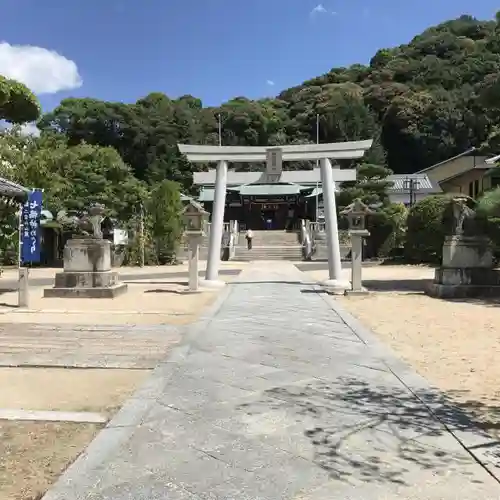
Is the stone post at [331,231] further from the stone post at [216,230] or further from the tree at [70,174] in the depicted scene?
the tree at [70,174]

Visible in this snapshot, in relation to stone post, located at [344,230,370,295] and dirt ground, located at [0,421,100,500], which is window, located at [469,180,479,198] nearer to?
stone post, located at [344,230,370,295]

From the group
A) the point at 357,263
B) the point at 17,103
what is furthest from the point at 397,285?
the point at 17,103

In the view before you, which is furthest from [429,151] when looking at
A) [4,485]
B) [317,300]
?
[4,485]

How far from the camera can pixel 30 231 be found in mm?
11586

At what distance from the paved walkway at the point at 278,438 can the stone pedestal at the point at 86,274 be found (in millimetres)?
7364

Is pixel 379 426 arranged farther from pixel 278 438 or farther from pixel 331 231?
pixel 331 231

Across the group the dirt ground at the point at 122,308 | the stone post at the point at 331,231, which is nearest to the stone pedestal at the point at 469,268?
the stone post at the point at 331,231

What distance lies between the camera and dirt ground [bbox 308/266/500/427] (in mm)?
4668

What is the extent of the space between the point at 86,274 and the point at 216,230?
4.06m

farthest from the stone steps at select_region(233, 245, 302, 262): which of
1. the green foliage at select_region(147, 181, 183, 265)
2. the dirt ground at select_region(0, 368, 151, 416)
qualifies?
the dirt ground at select_region(0, 368, 151, 416)

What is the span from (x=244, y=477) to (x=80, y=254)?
36.3 feet

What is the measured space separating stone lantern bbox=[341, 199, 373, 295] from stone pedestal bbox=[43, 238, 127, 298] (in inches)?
231

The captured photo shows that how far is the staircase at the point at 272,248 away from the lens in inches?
1185

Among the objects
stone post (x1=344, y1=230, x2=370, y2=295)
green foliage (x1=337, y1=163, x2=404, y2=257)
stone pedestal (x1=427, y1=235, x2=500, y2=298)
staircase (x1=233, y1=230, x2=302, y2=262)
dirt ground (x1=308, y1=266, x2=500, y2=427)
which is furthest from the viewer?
staircase (x1=233, y1=230, x2=302, y2=262)
